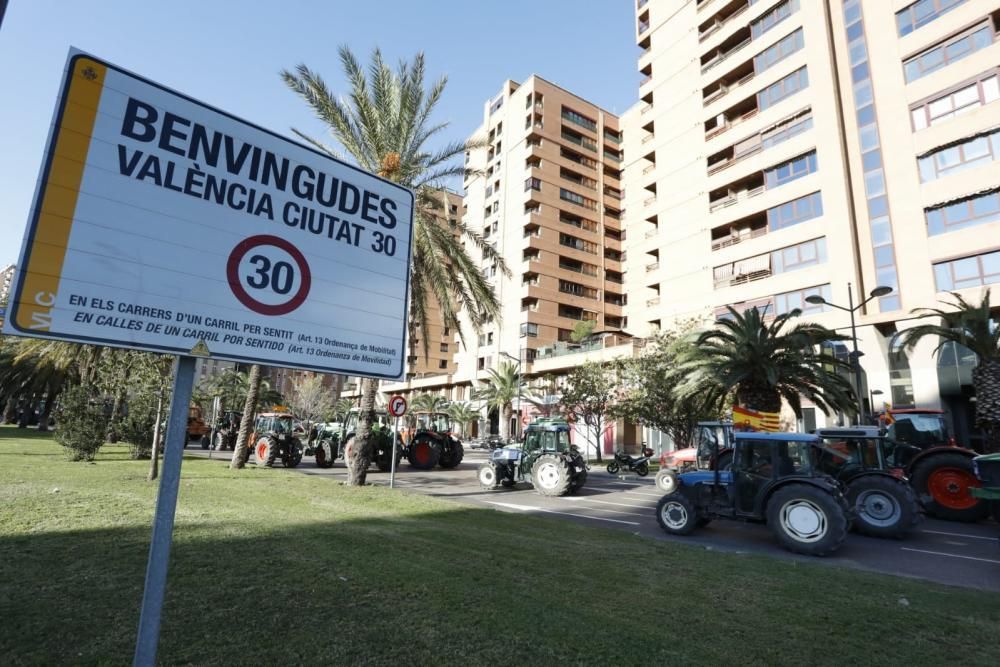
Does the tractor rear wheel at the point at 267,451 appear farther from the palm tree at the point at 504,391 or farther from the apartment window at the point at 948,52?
the apartment window at the point at 948,52

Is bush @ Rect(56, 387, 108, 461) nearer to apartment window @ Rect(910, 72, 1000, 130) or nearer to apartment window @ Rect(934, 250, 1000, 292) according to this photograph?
apartment window @ Rect(934, 250, 1000, 292)

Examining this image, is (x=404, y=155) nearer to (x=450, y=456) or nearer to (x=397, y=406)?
(x=397, y=406)

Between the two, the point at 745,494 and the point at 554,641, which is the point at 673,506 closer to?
the point at 745,494

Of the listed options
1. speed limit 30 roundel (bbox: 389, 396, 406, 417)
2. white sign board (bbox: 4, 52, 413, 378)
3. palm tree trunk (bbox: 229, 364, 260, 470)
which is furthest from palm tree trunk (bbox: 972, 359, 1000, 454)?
palm tree trunk (bbox: 229, 364, 260, 470)

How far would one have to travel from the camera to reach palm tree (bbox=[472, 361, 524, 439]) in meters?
45.7

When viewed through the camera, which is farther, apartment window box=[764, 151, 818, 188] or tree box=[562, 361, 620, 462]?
tree box=[562, 361, 620, 462]

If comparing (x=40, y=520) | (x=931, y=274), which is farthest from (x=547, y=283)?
(x=40, y=520)

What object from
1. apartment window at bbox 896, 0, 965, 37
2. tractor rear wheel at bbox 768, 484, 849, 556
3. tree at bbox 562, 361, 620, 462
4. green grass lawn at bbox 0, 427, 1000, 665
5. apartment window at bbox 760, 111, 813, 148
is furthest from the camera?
apartment window at bbox 760, 111, 813, 148

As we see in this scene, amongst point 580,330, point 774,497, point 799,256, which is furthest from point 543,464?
point 580,330

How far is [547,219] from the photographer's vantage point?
51594 millimetres

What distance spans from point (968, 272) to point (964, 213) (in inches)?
106

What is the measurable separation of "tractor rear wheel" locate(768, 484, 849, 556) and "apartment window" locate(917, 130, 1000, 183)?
22994 mm

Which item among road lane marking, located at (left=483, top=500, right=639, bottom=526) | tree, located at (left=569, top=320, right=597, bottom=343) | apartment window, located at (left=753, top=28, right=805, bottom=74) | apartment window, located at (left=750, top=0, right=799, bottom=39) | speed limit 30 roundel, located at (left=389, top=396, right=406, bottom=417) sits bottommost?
road lane marking, located at (left=483, top=500, right=639, bottom=526)

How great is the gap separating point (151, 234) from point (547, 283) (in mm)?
48702
